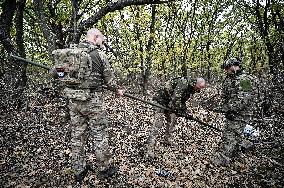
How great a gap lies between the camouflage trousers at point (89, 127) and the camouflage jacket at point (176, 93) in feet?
6.09

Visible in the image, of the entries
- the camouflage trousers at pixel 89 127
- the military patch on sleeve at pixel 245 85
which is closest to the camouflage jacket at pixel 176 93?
the military patch on sleeve at pixel 245 85

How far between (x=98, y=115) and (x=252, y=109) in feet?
12.0

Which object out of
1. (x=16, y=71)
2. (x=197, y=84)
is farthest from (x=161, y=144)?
(x=16, y=71)

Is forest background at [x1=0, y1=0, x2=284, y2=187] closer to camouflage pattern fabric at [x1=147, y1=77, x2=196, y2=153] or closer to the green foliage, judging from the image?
the green foliage

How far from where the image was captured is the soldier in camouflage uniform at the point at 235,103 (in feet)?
22.0

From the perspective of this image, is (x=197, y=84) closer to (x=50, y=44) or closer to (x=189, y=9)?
(x=50, y=44)

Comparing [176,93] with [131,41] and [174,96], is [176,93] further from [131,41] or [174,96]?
[131,41]

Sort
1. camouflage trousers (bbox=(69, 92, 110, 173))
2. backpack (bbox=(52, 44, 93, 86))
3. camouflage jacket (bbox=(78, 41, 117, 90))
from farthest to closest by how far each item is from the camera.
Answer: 1. camouflage trousers (bbox=(69, 92, 110, 173))
2. camouflage jacket (bbox=(78, 41, 117, 90))
3. backpack (bbox=(52, 44, 93, 86))

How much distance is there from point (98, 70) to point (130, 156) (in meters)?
Answer: 2.42

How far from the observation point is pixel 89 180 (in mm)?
5699

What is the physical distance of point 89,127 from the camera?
18.5ft

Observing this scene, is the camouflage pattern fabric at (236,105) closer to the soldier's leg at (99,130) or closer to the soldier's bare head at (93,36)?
the soldier's leg at (99,130)

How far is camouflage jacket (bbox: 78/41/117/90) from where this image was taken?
5336mm

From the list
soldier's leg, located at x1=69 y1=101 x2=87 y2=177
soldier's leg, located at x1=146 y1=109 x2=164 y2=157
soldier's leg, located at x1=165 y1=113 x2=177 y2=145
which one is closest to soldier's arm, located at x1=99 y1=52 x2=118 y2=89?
soldier's leg, located at x1=69 y1=101 x2=87 y2=177
